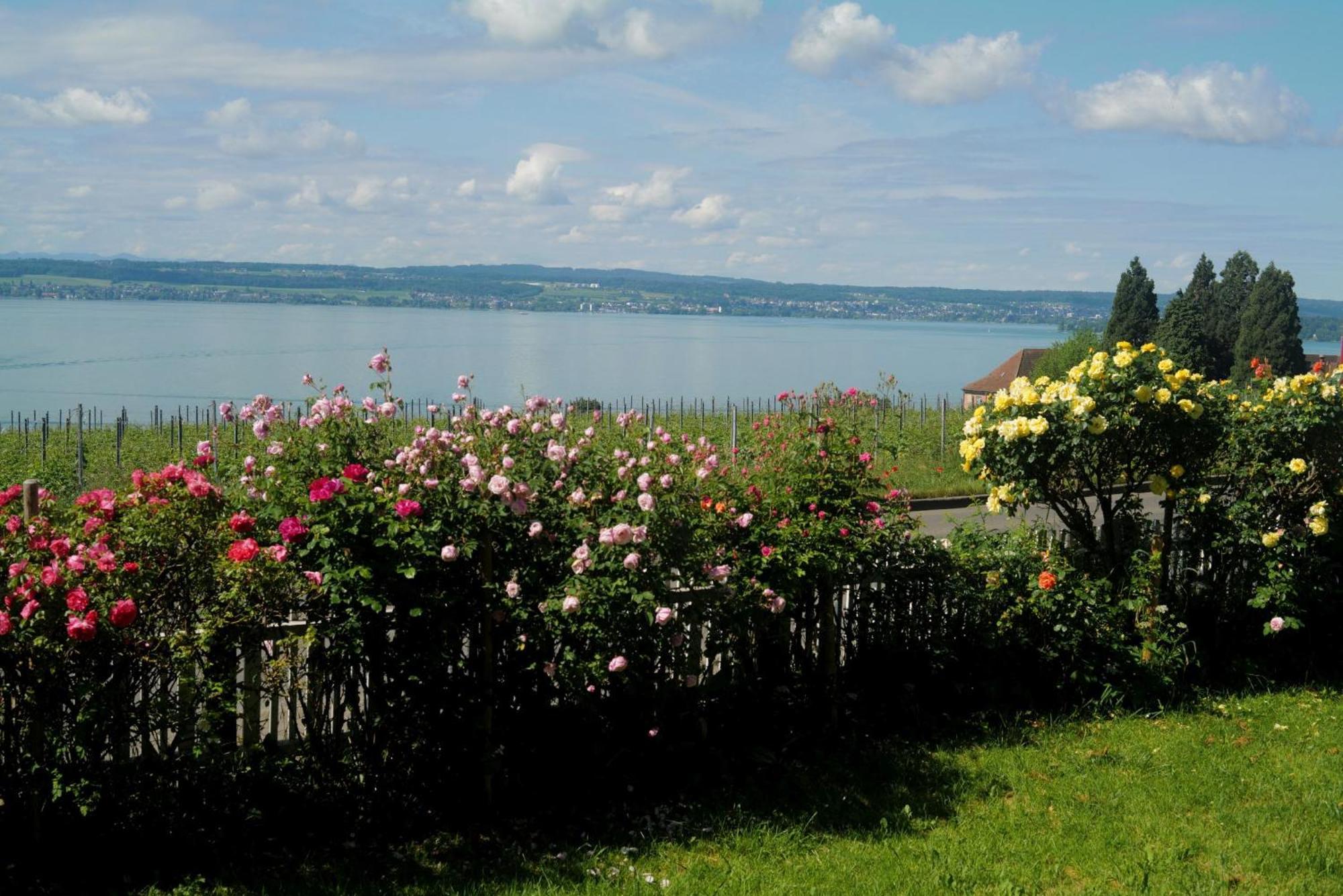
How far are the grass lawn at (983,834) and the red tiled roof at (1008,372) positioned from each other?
7077cm

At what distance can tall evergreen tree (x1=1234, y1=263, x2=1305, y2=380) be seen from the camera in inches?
3248

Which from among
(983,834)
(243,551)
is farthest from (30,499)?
(983,834)

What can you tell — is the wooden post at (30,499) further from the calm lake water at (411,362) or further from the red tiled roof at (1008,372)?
the red tiled roof at (1008,372)

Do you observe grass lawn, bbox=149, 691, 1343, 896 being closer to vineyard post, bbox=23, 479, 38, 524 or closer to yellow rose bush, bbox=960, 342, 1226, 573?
yellow rose bush, bbox=960, 342, 1226, 573

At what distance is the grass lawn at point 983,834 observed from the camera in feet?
15.8

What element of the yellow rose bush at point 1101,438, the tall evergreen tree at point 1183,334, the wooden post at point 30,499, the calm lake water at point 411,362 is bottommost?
the calm lake water at point 411,362

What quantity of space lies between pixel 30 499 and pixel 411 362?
107m

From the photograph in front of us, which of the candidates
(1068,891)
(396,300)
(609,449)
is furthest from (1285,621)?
(396,300)

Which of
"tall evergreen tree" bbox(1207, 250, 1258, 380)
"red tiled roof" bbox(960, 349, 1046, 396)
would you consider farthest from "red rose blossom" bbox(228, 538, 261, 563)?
"tall evergreen tree" bbox(1207, 250, 1258, 380)

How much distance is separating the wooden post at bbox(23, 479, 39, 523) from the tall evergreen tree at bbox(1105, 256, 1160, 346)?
86.4 m

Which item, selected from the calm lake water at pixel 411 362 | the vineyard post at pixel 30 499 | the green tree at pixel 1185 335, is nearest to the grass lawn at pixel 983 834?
the vineyard post at pixel 30 499

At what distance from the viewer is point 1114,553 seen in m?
7.74

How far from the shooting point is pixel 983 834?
5.31 metres

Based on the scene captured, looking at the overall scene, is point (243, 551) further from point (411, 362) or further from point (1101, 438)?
point (411, 362)
